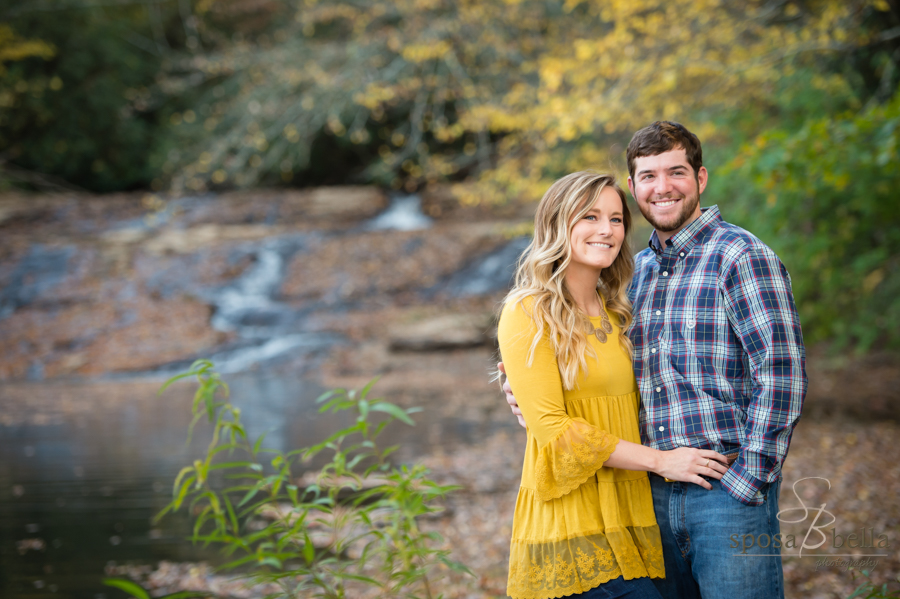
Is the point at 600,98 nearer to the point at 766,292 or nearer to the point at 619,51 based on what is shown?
the point at 619,51

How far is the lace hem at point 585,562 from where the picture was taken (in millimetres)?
1837

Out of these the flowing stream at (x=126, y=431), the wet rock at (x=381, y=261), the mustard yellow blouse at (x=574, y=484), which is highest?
the mustard yellow blouse at (x=574, y=484)

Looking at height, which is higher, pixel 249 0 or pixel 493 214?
pixel 249 0

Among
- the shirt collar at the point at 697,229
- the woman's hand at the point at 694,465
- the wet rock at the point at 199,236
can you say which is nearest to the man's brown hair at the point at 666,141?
the shirt collar at the point at 697,229

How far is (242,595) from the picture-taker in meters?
3.81

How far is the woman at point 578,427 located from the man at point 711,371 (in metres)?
0.06

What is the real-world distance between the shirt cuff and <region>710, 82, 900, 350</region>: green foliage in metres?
2.97

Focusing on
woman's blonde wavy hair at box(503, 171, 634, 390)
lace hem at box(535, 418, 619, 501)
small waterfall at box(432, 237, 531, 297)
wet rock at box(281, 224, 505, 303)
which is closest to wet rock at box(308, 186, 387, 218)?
wet rock at box(281, 224, 505, 303)

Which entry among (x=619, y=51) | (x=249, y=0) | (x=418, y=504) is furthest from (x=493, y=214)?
(x=418, y=504)

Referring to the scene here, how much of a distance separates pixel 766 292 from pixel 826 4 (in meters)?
5.85

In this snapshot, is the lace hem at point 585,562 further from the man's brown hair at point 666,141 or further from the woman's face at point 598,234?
the man's brown hair at point 666,141

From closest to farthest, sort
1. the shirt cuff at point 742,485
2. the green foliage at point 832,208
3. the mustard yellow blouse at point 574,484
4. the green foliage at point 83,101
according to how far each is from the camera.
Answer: the shirt cuff at point 742,485
the mustard yellow blouse at point 574,484
the green foliage at point 832,208
the green foliage at point 83,101

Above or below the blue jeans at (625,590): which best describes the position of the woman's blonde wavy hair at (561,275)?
above

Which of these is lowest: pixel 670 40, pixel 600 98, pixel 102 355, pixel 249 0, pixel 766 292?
pixel 102 355
